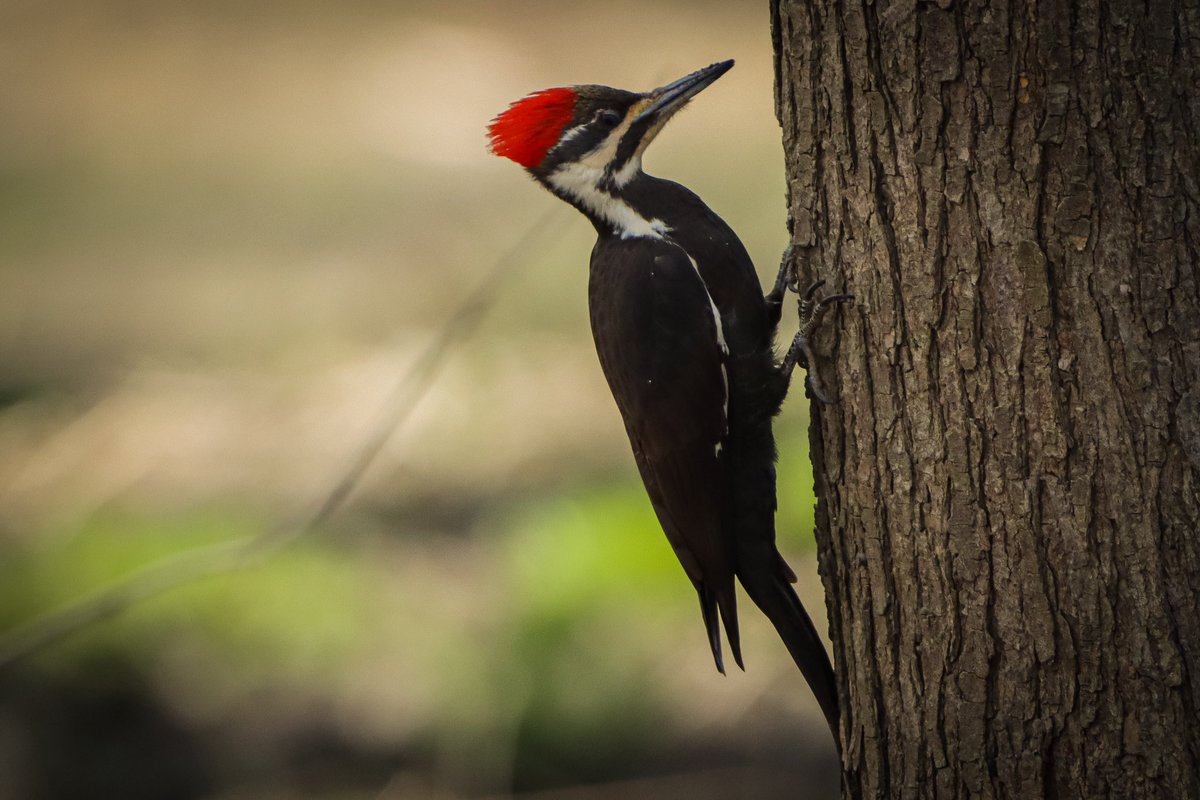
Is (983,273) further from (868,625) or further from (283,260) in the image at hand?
(283,260)

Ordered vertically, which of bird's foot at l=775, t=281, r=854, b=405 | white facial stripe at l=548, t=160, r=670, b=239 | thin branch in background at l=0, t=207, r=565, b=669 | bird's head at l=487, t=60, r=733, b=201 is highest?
bird's head at l=487, t=60, r=733, b=201

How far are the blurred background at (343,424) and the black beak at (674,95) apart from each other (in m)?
2.12

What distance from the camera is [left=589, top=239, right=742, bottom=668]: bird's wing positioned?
9.50 feet

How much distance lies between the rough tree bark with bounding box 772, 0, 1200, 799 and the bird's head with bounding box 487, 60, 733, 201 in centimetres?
85

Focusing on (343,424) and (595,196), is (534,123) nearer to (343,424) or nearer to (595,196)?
(595,196)

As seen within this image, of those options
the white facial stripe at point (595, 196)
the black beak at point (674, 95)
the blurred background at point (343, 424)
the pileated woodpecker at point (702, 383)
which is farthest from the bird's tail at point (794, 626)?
the blurred background at point (343, 424)

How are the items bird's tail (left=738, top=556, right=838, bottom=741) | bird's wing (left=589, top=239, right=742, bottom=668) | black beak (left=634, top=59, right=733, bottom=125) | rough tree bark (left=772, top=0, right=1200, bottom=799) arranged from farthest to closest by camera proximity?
black beak (left=634, top=59, right=733, bottom=125) → bird's wing (left=589, top=239, right=742, bottom=668) → bird's tail (left=738, top=556, right=838, bottom=741) → rough tree bark (left=772, top=0, right=1200, bottom=799)

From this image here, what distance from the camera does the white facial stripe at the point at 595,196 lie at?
121 inches

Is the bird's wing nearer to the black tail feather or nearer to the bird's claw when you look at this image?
the black tail feather

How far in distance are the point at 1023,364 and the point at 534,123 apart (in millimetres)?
1478

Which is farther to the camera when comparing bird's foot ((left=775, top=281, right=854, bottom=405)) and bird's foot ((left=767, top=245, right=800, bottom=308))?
bird's foot ((left=767, top=245, right=800, bottom=308))

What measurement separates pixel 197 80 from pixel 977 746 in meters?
8.51

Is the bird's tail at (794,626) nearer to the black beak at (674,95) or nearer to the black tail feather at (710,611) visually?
the black tail feather at (710,611)

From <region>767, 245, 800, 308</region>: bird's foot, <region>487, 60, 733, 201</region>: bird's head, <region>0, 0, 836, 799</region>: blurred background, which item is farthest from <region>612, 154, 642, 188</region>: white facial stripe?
<region>0, 0, 836, 799</region>: blurred background
